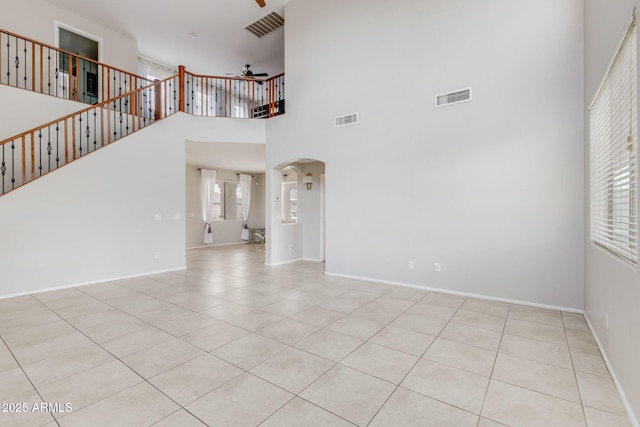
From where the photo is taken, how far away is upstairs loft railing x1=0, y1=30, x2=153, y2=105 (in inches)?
217

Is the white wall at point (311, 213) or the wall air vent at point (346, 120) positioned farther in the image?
the white wall at point (311, 213)

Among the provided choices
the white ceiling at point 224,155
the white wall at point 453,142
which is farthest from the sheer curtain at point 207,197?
the white wall at point 453,142

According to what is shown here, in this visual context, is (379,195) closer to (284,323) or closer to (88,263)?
(284,323)

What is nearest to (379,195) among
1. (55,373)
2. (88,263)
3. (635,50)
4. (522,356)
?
(522,356)

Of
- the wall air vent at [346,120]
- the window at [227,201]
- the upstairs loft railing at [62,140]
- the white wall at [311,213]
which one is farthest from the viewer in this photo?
the window at [227,201]

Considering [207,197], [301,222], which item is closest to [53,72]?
[207,197]

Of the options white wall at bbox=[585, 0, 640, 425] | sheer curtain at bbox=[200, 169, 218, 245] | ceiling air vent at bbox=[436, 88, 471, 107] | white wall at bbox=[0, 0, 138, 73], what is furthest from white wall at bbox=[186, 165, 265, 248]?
white wall at bbox=[585, 0, 640, 425]

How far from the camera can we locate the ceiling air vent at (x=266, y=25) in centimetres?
690

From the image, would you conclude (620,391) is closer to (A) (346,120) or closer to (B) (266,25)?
(A) (346,120)

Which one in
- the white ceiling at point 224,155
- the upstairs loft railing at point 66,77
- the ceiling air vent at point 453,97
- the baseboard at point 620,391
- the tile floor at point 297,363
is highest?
the upstairs loft railing at point 66,77

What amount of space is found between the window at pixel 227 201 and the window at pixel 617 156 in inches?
392

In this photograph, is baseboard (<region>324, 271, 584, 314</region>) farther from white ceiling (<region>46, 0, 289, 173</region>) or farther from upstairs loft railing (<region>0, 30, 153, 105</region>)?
upstairs loft railing (<region>0, 30, 153, 105</region>)

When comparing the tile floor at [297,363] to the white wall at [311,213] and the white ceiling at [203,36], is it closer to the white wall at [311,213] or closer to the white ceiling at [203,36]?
the white wall at [311,213]

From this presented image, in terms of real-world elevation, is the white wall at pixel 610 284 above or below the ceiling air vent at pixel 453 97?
below
